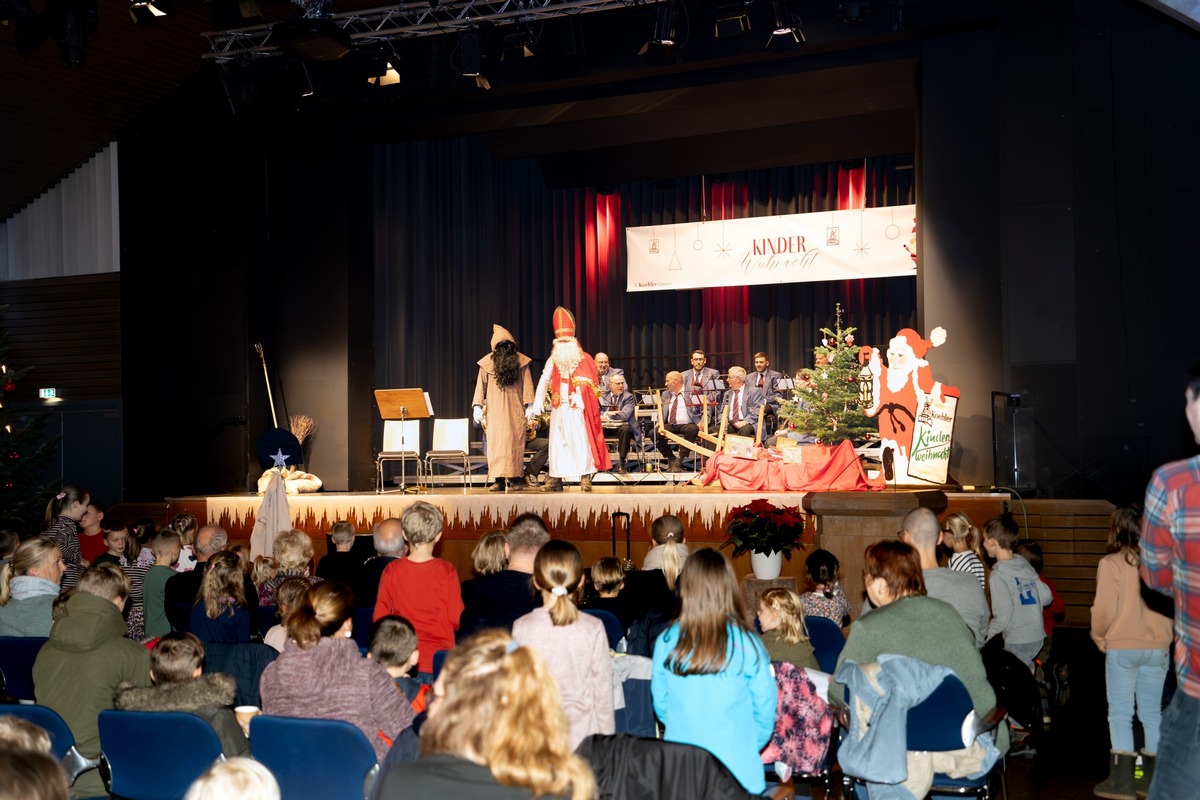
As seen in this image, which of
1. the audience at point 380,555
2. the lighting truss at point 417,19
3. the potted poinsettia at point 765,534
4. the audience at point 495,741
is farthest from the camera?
the lighting truss at point 417,19

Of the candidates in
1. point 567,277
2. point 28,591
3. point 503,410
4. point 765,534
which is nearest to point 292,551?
point 28,591

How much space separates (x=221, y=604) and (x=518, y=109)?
838cm

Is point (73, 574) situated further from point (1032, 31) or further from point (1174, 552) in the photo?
point (1032, 31)

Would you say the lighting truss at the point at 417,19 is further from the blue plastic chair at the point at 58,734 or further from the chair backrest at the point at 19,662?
the blue plastic chair at the point at 58,734

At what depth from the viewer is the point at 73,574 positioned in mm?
5758

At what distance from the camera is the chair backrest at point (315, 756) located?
299cm

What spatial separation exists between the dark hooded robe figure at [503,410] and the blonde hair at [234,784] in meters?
8.81

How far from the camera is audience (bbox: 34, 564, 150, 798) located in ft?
12.1

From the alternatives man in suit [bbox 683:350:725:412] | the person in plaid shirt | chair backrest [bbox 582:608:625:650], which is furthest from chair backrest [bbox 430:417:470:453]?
the person in plaid shirt

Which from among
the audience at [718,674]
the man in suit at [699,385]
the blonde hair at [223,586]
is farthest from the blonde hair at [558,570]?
the man in suit at [699,385]

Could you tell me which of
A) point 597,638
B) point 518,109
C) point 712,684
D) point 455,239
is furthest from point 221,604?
point 455,239

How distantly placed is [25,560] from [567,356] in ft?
20.0

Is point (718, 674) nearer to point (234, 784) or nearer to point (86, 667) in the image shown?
point (234, 784)

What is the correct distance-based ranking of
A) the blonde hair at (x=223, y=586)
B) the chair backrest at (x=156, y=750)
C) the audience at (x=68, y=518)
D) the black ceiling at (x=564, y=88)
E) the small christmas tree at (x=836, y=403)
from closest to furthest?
the chair backrest at (x=156, y=750)
the blonde hair at (x=223, y=586)
the audience at (x=68, y=518)
the small christmas tree at (x=836, y=403)
the black ceiling at (x=564, y=88)
